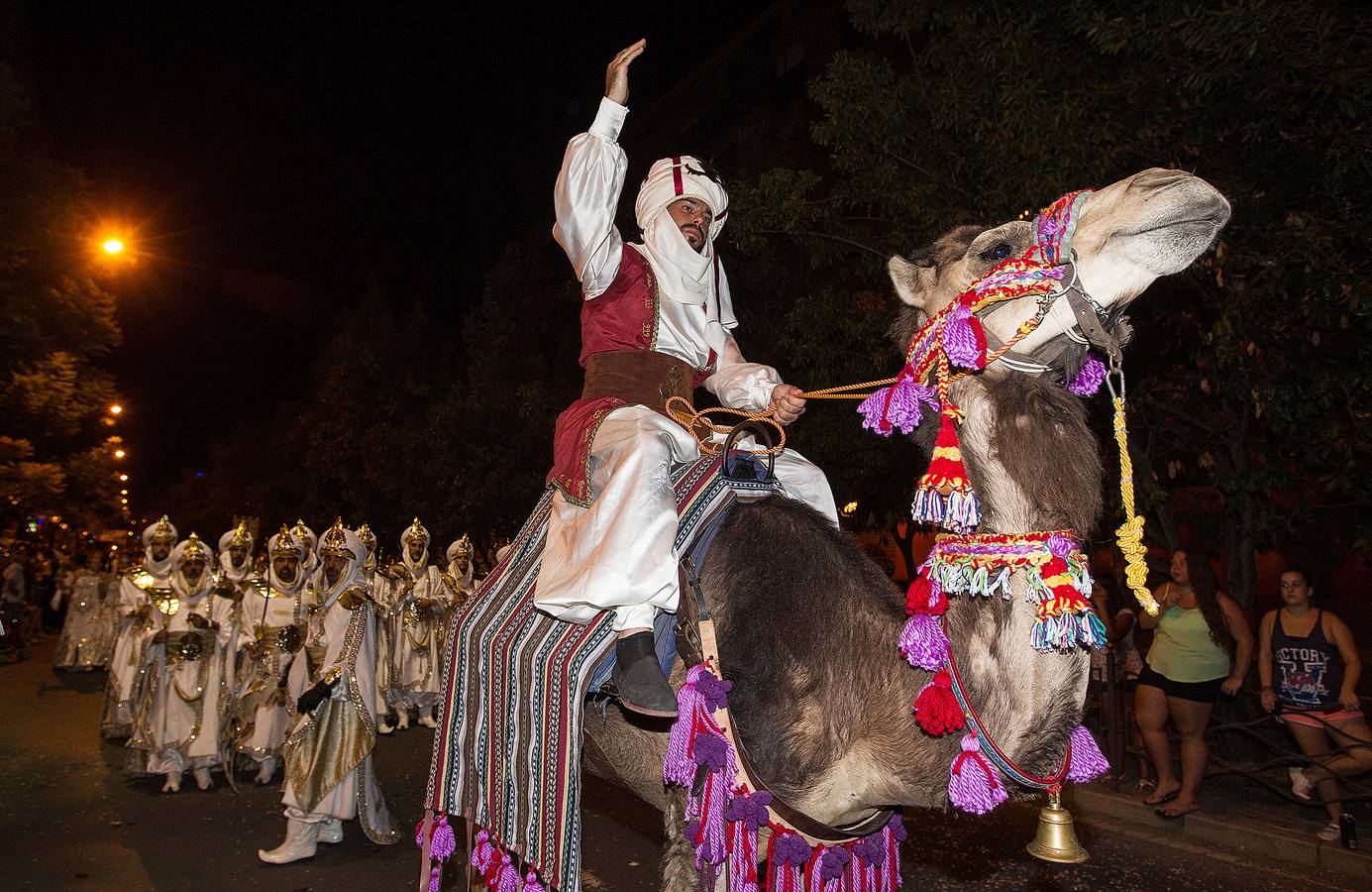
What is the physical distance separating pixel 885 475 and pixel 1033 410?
13147mm

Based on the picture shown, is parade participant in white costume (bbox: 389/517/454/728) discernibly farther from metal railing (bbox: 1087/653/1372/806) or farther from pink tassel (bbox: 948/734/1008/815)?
pink tassel (bbox: 948/734/1008/815)

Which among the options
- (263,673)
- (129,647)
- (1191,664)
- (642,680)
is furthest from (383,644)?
(642,680)

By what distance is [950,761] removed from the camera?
9.20 feet

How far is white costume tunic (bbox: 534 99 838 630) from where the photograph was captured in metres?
3.27

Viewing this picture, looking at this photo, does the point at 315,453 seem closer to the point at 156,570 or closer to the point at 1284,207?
the point at 156,570

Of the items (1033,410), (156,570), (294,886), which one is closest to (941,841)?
(294,886)

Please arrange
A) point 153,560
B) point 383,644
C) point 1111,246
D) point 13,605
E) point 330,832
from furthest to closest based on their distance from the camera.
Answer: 1. point 13,605
2. point 383,644
3. point 153,560
4. point 330,832
5. point 1111,246

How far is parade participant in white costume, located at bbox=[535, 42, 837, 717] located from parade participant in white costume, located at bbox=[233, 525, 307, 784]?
704 centimetres

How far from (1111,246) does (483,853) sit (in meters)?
3.28

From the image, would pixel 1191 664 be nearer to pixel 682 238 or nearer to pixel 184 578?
pixel 682 238

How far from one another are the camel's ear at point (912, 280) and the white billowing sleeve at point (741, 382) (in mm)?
957

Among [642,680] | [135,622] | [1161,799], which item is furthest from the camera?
[135,622]

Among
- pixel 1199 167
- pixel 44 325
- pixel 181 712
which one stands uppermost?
pixel 44 325

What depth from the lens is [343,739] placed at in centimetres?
723
